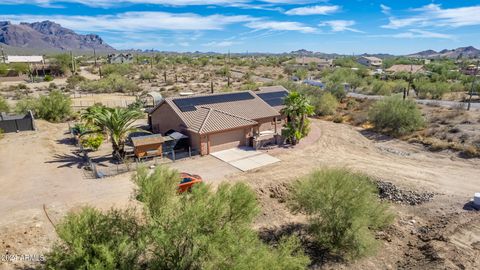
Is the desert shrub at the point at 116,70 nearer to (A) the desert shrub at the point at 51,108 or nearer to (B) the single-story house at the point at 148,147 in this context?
(A) the desert shrub at the point at 51,108

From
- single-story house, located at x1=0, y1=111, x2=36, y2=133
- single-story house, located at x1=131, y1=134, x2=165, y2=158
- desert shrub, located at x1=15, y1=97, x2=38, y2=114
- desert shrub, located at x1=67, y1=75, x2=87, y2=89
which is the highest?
desert shrub, located at x1=67, y1=75, x2=87, y2=89

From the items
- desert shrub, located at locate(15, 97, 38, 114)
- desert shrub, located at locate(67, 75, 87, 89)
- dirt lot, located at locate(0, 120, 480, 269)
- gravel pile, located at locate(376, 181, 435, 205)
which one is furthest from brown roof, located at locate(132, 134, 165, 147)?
desert shrub, located at locate(67, 75, 87, 89)

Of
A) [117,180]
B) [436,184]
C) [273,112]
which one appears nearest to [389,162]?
[436,184]

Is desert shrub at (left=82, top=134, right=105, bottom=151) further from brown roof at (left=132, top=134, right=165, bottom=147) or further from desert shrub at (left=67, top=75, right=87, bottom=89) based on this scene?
desert shrub at (left=67, top=75, right=87, bottom=89)

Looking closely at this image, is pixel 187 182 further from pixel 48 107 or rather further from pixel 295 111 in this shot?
pixel 48 107

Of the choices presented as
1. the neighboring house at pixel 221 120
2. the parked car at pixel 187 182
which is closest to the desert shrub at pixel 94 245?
the parked car at pixel 187 182

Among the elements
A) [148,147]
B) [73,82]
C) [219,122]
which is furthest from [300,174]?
[73,82]

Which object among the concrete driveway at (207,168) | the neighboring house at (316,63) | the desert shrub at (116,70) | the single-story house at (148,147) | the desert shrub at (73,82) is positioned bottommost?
the concrete driveway at (207,168)

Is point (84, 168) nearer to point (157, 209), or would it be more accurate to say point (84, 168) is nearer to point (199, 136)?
point (199, 136)
